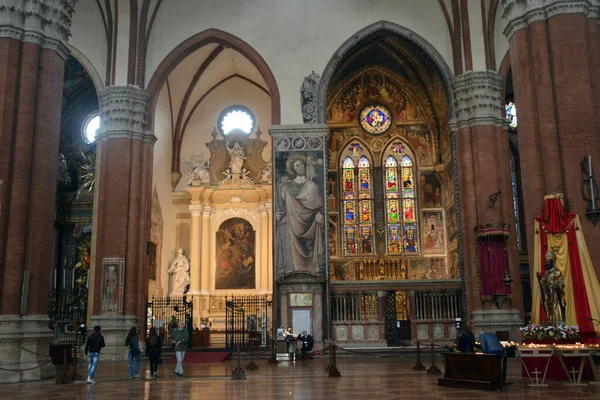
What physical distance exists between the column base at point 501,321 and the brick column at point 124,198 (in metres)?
11.2

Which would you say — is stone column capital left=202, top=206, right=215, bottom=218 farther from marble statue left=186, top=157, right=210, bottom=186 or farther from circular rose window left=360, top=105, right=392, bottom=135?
circular rose window left=360, top=105, right=392, bottom=135

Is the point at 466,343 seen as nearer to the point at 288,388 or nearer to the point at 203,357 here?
the point at 288,388

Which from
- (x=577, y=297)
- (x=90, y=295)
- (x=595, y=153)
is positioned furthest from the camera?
(x=90, y=295)

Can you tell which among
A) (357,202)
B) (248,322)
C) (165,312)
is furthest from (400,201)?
(165,312)

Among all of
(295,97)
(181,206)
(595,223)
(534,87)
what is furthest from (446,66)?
(181,206)

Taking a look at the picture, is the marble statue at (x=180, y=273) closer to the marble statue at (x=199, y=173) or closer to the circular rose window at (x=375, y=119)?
the marble statue at (x=199, y=173)

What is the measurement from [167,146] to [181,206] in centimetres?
286

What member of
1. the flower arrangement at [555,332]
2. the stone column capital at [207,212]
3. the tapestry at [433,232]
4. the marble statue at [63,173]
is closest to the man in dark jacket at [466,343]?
the flower arrangement at [555,332]

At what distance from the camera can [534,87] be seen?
1357 cm

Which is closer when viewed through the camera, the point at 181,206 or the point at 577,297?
the point at 577,297

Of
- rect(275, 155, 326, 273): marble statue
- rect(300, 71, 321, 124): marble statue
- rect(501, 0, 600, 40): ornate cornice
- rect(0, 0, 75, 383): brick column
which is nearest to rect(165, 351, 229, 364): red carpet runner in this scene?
rect(275, 155, 326, 273): marble statue

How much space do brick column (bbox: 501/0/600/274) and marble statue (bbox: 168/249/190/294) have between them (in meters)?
18.4

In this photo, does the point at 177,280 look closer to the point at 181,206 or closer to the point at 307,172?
the point at 181,206

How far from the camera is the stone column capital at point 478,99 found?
858 inches
